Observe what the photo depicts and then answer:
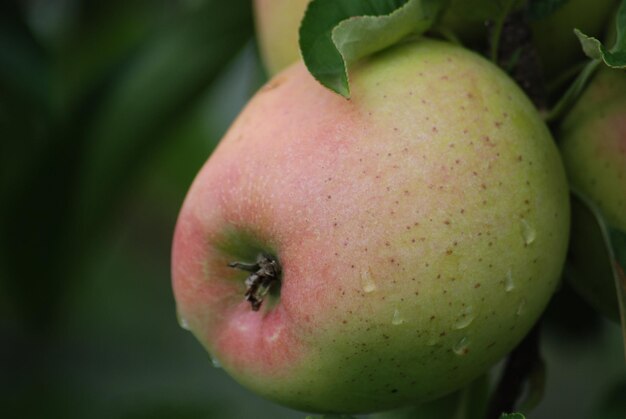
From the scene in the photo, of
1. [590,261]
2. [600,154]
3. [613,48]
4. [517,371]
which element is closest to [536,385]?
[517,371]

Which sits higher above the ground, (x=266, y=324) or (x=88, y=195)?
(x=266, y=324)

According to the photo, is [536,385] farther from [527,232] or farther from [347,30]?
[347,30]

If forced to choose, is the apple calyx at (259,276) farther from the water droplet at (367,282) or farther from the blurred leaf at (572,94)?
the blurred leaf at (572,94)

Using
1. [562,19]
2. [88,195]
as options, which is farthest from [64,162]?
[562,19]

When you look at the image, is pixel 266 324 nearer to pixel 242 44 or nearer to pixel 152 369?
pixel 242 44

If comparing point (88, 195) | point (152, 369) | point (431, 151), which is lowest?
point (152, 369)

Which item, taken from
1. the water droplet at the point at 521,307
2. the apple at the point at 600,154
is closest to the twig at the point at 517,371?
the apple at the point at 600,154

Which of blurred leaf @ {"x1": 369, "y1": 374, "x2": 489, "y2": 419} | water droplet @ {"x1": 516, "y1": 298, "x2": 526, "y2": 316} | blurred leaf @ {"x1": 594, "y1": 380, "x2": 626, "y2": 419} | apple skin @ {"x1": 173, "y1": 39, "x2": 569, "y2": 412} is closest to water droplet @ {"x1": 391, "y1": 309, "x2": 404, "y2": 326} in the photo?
apple skin @ {"x1": 173, "y1": 39, "x2": 569, "y2": 412}

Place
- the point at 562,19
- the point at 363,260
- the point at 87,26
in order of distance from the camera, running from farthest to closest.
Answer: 1. the point at 87,26
2. the point at 562,19
3. the point at 363,260

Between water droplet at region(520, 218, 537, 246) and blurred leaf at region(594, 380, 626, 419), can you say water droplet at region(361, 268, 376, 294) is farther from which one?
blurred leaf at region(594, 380, 626, 419)
